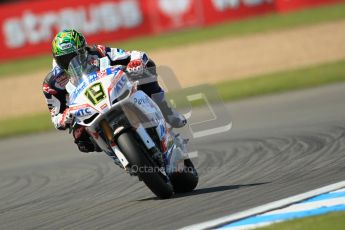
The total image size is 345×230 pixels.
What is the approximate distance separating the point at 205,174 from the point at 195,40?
18796 mm

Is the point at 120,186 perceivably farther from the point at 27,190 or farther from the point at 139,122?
the point at 139,122

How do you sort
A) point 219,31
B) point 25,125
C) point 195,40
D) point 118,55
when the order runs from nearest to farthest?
point 118,55 < point 25,125 < point 195,40 < point 219,31

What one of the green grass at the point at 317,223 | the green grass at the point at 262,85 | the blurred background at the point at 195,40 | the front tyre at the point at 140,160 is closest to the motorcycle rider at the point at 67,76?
the front tyre at the point at 140,160

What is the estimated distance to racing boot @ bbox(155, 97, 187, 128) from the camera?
8.52 meters

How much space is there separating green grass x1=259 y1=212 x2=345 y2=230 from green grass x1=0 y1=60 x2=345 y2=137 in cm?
1157

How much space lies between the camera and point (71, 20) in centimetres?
3105

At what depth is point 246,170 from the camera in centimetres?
948

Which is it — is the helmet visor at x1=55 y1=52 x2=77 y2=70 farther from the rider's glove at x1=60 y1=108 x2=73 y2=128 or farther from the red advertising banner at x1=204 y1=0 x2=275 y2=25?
the red advertising banner at x1=204 y1=0 x2=275 y2=25

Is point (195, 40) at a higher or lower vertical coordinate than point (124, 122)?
lower

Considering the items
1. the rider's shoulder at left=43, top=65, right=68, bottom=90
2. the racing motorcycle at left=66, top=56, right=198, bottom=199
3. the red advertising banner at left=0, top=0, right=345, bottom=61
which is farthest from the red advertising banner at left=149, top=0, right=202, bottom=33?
the racing motorcycle at left=66, top=56, right=198, bottom=199

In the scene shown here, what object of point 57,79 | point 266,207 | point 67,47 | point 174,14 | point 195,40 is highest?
point 67,47

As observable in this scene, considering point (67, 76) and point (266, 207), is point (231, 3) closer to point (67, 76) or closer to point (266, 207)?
point (67, 76)

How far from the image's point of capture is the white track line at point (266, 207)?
21.3 ft

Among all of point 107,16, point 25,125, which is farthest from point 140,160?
point 107,16
